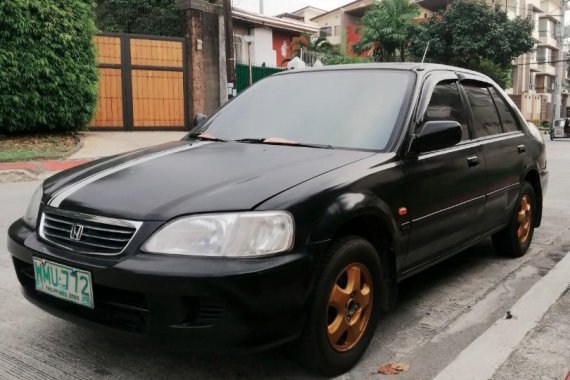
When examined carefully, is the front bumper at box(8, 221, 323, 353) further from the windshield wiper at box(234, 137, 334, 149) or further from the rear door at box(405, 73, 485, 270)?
the rear door at box(405, 73, 485, 270)

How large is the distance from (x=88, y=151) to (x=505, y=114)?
31.6ft

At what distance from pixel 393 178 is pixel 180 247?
1249 millimetres

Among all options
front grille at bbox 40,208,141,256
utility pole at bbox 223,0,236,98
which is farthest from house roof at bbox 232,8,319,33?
front grille at bbox 40,208,141,256

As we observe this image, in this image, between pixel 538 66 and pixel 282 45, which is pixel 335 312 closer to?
pixel 282 45

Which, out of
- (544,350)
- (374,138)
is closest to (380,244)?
(374,138)

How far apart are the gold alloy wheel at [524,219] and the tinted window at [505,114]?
0.59 meters

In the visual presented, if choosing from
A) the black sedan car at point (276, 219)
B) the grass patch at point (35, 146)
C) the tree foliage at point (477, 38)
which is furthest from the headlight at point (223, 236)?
the tree foliage at point (477, 38)

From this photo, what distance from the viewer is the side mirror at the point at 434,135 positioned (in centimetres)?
316

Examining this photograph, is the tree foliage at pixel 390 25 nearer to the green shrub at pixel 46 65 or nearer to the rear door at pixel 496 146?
the green shrub at pixel 46 65

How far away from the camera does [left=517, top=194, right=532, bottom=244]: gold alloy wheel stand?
4785 mm

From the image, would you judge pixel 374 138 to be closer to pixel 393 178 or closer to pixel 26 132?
pixel 393 178

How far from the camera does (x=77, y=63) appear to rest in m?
12.6

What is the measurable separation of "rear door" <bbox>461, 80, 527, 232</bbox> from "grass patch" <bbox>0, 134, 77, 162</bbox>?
8.82 m

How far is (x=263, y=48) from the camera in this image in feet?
76.0
